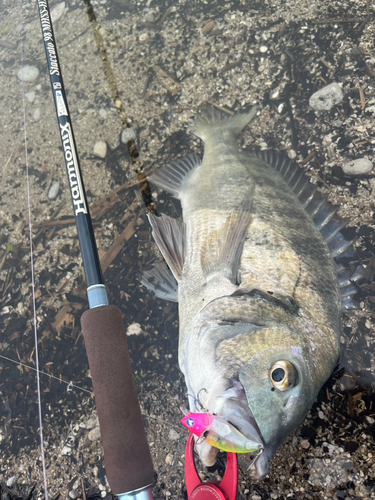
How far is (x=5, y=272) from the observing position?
301cm

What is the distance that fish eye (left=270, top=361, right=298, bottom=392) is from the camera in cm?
143

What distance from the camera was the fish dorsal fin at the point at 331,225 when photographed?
2199mm

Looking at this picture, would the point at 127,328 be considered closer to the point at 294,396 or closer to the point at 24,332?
the point at 24,332

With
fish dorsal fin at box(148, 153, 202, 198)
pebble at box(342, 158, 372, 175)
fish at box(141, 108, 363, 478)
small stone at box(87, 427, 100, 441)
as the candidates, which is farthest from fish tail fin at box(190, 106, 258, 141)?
small stone at box(87, 427, 100, 441)

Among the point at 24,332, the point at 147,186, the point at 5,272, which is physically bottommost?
the point at 24,332

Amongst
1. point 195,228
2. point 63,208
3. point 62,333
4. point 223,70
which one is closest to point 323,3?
point 223,70

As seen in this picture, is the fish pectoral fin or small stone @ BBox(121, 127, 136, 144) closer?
the fish pectoral fin

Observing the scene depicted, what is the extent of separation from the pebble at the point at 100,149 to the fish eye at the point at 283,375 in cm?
255

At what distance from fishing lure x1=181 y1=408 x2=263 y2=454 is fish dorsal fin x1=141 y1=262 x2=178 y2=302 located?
1.24 m

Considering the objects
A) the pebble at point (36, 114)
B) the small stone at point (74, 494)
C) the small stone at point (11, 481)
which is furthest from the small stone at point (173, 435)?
the pebble at point (36, 114)

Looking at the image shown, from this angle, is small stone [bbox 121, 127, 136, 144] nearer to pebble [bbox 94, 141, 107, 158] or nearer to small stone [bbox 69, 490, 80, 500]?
pebble [bbox 94, 141, 107, 158]

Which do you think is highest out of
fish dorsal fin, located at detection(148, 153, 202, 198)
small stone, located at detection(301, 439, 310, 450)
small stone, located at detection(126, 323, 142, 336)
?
fish dorsal fin, located at detection(148, 153, 202, 198)

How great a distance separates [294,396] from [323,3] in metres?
3.76

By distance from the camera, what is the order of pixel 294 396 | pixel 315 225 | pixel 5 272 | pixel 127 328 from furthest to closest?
pixel 5 272 → pixel 127 328 → pixel 315 225 → pixel 294 396
